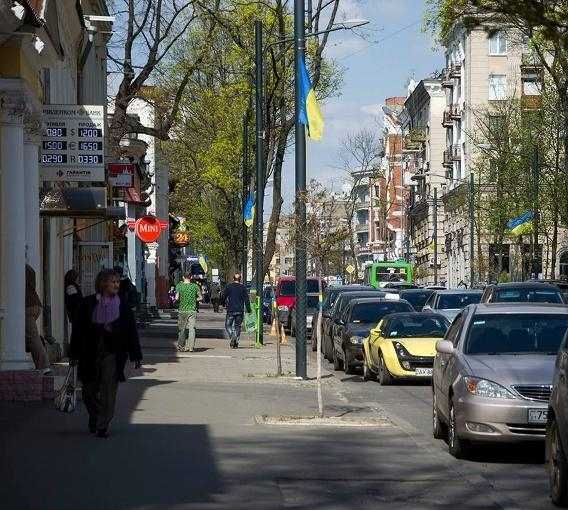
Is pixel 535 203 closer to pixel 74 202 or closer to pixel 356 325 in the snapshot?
pixel 356 325

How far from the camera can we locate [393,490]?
11.8 m

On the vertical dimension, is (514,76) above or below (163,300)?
above

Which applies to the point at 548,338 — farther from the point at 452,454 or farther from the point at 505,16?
the point at 505,16

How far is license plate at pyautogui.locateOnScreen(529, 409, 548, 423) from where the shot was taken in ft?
43.5

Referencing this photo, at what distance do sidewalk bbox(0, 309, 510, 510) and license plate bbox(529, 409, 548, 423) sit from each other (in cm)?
88

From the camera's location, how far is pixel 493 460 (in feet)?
46.1

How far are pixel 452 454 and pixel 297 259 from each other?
30.0 ft

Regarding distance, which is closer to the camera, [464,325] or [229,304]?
[464,325]

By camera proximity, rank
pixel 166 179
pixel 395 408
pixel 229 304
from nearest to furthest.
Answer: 1. pixel 395 408
2. pixel 229 304
3. pixel 166 179

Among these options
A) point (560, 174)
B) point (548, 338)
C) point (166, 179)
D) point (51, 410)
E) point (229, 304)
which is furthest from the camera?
point (166, 179)

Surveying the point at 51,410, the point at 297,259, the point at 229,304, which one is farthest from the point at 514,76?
the point at 51,410

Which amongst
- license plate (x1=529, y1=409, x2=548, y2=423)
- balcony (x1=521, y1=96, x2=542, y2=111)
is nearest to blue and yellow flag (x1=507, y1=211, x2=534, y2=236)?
balcony (x1=521, y1=96, x2=542, y2=111)

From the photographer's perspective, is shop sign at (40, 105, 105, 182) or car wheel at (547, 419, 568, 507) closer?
car wheel at (547, 419, 568, 507)

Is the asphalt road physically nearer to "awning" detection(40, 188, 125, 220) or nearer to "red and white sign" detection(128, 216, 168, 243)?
"awning" detection(40, 188, 125, 220)
